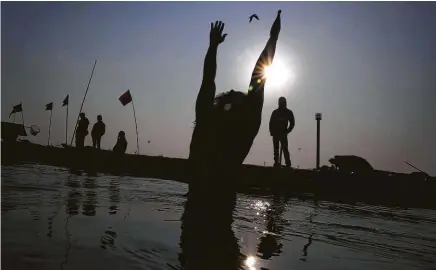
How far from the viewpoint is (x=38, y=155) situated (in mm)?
18797

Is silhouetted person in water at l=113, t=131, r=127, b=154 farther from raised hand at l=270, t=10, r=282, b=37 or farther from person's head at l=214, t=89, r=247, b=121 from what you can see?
person's head at l=214, t=89, r=247, b=121

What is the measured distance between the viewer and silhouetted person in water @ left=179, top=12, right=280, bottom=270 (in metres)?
3.44

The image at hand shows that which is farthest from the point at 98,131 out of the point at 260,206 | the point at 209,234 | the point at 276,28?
the point at 209,234

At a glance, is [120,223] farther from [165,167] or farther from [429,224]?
[165,167]

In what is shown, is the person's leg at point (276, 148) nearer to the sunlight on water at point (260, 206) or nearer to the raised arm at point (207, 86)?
the sunlight on water at point (260, 206)

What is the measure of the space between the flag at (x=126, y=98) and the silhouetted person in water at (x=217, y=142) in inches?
1026

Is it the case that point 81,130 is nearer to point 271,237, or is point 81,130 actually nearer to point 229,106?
point 229,106

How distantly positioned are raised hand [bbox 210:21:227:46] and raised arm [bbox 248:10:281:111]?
1.51 ft

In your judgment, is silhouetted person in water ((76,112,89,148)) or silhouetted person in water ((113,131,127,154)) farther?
silhouetted person in water ((76,112,89,148))

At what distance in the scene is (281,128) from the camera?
480 inches

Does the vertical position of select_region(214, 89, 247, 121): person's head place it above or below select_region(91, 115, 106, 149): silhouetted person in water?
below

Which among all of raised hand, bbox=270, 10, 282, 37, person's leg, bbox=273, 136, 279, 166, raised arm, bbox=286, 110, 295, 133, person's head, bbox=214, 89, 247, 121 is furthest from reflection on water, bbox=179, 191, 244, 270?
raised arm, bbox=286, 110, 295, 133

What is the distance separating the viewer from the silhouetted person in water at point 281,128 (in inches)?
480

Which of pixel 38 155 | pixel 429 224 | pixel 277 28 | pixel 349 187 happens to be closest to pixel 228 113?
pixel 277 28
